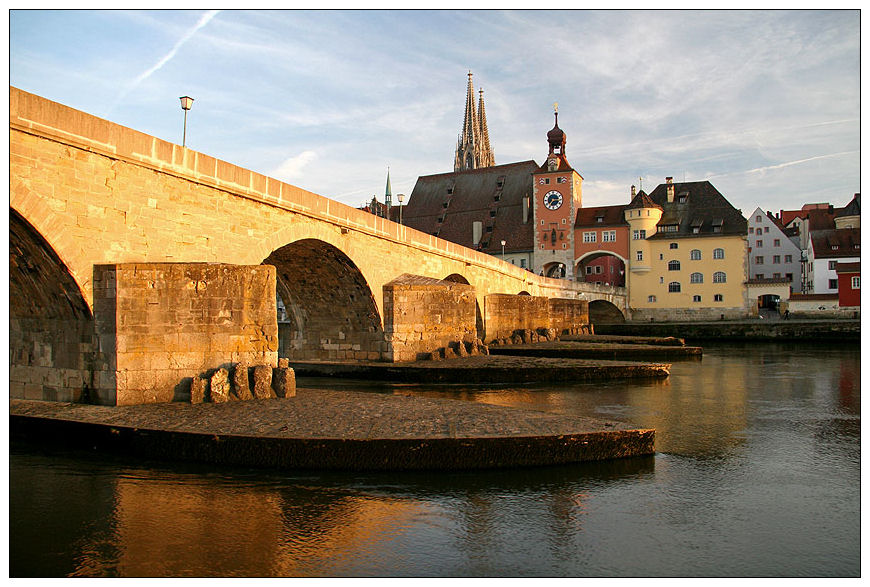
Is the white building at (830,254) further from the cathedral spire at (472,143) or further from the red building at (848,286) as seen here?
the cathedral spire at (472,143)

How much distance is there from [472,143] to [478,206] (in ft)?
84.1

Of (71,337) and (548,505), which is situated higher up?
(71,337)

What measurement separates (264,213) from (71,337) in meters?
4.70

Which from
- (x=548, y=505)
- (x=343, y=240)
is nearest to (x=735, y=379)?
(x=343, y=240)

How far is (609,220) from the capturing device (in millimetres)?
59688

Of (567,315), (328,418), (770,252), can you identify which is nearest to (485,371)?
(328,418)

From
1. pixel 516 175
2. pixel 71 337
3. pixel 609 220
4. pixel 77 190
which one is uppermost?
pixel 516 175

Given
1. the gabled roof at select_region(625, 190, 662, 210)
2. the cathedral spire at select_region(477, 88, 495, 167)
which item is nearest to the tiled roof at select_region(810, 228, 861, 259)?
the gabled roof at select_region(625, 190, 662, 210)

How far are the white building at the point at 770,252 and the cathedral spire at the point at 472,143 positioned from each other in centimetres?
3880

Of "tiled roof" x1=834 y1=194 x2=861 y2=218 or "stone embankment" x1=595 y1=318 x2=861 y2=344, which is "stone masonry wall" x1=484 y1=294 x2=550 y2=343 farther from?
"tiled roof" x1=834 y1=194 x2=861 y2=218

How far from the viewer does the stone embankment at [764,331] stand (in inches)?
1512

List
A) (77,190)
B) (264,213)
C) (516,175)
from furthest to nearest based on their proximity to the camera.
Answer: (516,175) → (264,213) → (77,190)

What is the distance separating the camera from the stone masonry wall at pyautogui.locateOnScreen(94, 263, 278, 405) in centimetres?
959
